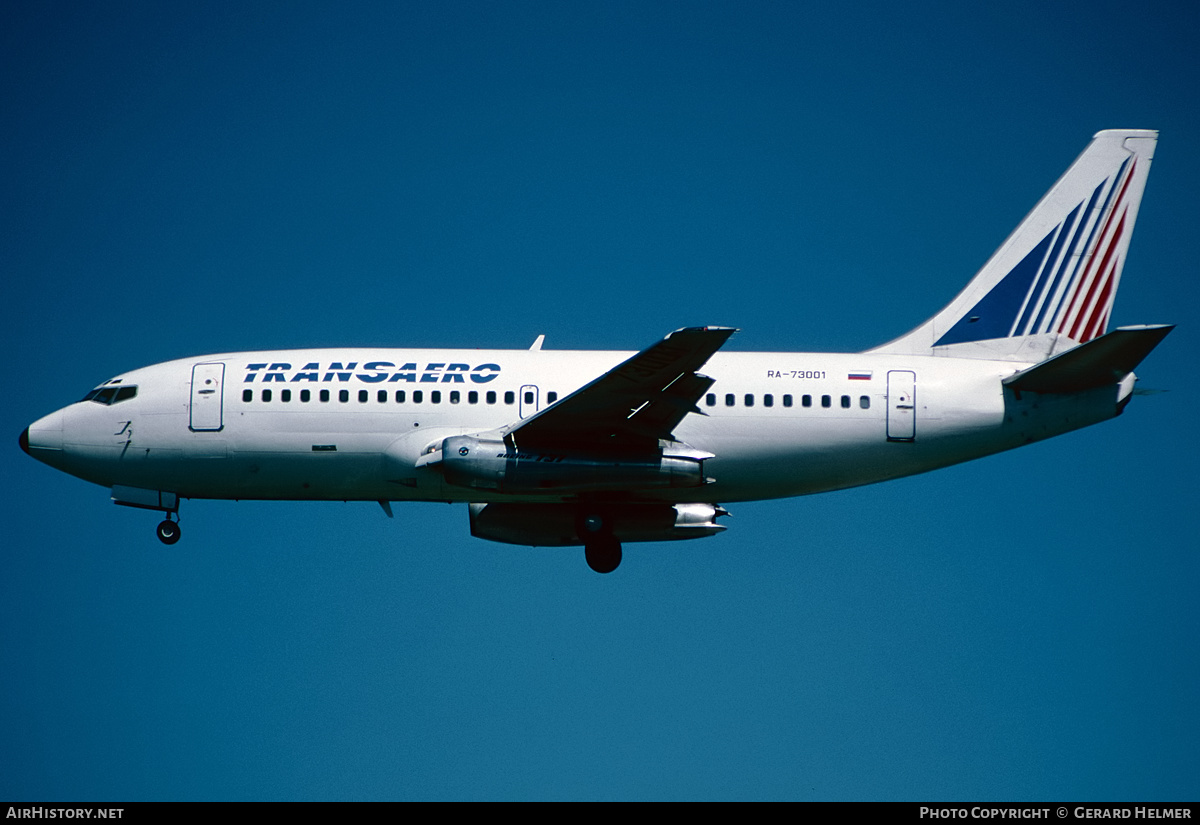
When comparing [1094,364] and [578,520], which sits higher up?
[1094,364]

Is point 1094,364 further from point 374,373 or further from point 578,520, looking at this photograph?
point 374,373

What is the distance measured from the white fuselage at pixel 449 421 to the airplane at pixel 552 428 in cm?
5

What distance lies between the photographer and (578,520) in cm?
3434

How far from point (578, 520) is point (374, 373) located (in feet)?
19.8

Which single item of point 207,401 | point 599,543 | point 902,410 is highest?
point 207,401

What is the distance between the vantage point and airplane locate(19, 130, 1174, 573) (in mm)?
32594

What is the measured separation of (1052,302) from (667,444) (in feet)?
36.4

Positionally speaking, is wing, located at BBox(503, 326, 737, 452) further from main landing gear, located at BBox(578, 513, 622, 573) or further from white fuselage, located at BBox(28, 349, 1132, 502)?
main landing gear, located at BBox(578, 513, 622, 573)

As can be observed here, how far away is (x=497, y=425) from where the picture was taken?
110 ft

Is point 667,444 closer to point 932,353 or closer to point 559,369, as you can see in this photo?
point 559,369
